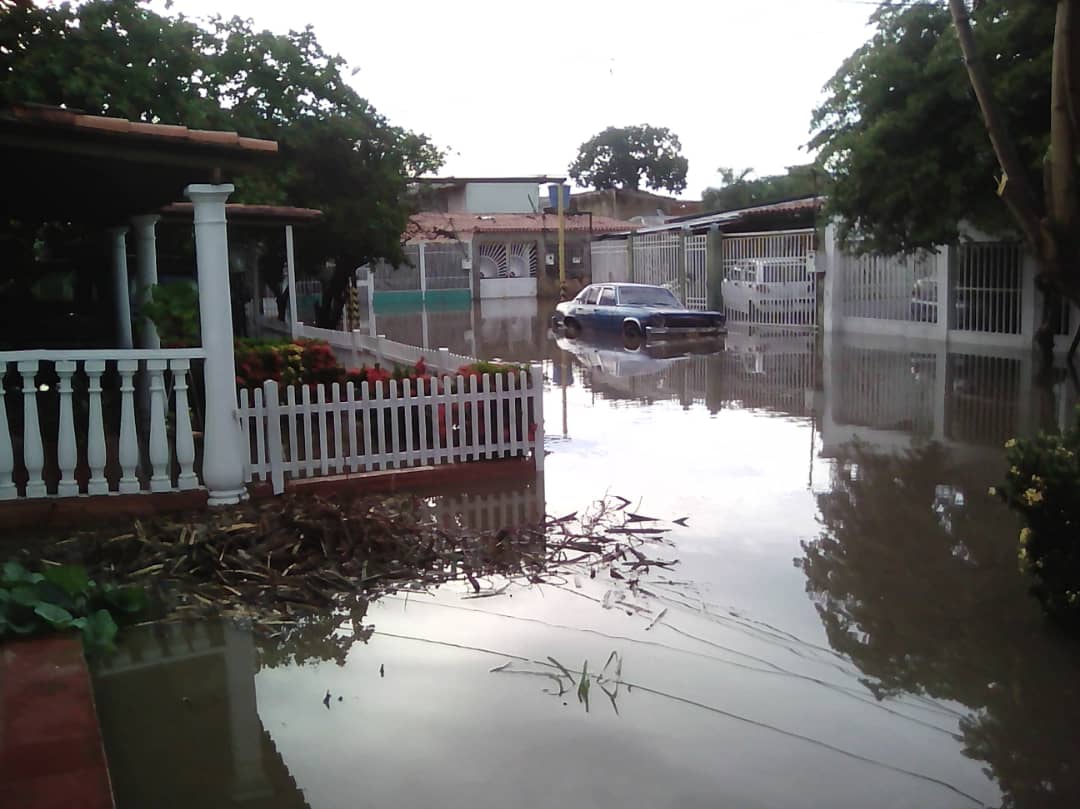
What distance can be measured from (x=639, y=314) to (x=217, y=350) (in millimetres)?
17175

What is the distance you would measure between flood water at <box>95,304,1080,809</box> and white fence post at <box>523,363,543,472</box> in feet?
2.06

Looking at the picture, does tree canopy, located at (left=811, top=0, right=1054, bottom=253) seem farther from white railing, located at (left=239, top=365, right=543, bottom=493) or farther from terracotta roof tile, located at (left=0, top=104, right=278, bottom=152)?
terracotta roof tile, located at (left=0, top=104, right=278, bottom=152)

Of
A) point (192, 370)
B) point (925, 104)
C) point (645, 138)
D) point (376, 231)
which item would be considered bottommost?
point (192, 370)

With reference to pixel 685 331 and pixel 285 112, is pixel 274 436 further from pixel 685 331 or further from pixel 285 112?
pixel 685 331

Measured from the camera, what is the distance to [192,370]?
35.0 ft

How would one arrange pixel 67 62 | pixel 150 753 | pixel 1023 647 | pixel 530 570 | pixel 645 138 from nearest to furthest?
pixel 150 753 < pixel 1023 647 < pixel 530 570 < pixel 67 62 < pixel 645 138

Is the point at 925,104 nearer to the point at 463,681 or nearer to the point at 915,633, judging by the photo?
the point at 915,633

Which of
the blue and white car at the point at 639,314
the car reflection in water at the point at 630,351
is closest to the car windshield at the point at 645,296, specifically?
the blue and white car at the point at 639,314

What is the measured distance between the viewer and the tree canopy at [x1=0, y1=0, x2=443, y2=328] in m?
13.5

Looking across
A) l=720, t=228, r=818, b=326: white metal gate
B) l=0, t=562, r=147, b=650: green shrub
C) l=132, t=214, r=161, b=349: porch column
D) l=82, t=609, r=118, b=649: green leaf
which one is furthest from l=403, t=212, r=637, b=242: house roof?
l=82, t=609, r=118, b=649: green leaf

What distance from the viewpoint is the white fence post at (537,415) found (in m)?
9.26

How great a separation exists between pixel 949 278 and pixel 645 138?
5652 centimetres

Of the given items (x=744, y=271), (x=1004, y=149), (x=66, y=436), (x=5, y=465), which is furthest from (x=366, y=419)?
(x=744, y=271)

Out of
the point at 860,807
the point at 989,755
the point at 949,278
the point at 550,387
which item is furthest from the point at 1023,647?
the point at 949,278
